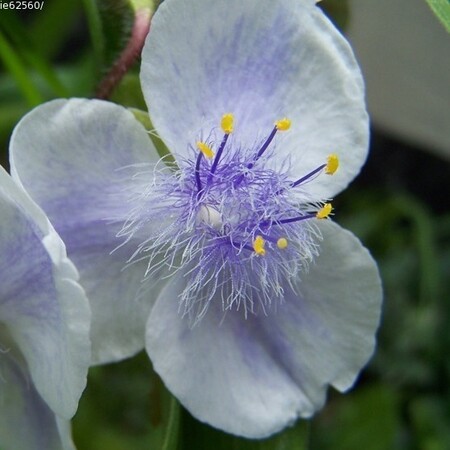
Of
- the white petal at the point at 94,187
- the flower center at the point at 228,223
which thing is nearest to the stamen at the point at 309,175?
the flower center at the point at 228,223

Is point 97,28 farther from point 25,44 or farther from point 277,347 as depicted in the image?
point 277,347

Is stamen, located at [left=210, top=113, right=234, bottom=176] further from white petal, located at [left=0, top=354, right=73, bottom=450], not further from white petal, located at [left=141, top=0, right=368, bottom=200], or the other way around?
white petal, located at [left=0, top=354, right=73, bottom=450]

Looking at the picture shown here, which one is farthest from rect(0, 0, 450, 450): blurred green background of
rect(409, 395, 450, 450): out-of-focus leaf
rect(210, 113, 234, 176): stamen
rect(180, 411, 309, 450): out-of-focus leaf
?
rect(210, 113, 234, 176): stamen

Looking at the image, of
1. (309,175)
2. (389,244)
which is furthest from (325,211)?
(389,244)

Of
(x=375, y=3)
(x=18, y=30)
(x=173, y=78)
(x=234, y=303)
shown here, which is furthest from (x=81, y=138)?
(x=375, y=3)

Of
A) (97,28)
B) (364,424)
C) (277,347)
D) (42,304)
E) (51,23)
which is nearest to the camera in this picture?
(42,304)

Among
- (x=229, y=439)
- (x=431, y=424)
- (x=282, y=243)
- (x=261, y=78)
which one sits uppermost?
(x=261, y=78)

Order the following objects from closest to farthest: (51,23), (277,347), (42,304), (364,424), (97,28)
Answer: (42,304) < (277,347) < (97,28) < (364,424) < (51,23)
